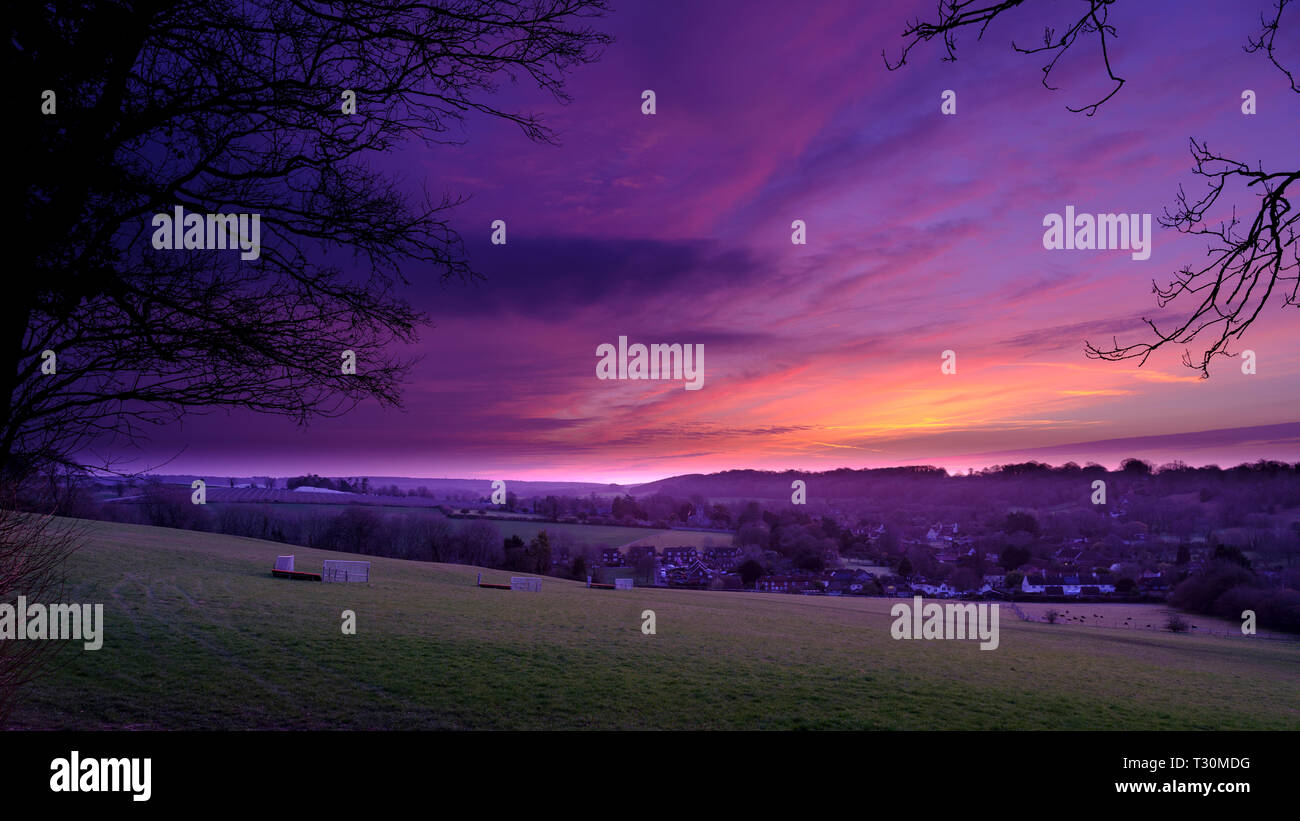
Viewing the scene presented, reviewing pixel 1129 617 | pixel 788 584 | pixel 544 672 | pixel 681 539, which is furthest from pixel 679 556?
pixel 544 672

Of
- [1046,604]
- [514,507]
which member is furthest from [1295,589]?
[514,507]

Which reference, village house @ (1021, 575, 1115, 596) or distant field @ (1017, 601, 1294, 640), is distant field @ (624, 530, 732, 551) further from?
distant field @ (1017, 601, 1294, 640)

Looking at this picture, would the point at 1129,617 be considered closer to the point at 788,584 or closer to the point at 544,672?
the point at 788,584

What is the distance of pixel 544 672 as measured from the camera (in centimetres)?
1146

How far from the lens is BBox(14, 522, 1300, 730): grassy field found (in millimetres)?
8336

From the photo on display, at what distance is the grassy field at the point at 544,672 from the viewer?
8.34 metres

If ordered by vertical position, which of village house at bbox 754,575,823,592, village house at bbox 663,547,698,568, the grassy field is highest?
the grassy field

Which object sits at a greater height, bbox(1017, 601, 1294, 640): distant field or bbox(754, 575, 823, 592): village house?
bbox(1017, 601, 1294, 640): distant field

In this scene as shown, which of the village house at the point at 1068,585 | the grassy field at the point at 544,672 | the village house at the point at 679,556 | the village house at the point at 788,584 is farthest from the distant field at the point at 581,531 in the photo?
the grassy field at the point at 544,672

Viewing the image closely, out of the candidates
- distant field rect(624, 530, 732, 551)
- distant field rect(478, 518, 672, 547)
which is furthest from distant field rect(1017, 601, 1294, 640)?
distant field rect(478, 518, 672, 547)

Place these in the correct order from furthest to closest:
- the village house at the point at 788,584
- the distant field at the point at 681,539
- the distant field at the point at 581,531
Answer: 1. the distant field at the point at 681,539
2. the distant field at the point at 581,531
3. the village house at the point at 788,584

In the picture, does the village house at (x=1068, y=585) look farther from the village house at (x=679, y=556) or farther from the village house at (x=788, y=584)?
the village house at (x=679, y=556)

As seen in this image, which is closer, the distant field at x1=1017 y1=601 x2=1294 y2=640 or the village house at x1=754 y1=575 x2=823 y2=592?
the distant field at x1=1017 y1=601 x2=1294 y2=640
